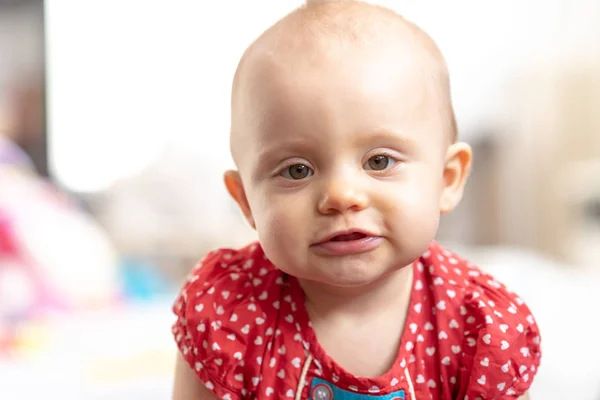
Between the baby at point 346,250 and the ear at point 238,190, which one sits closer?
the baby at point 346,250

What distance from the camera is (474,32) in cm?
297

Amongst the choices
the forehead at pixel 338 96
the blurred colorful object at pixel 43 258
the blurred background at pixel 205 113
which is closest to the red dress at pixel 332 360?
the forehead at pixel 338 96

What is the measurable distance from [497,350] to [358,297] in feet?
0.54

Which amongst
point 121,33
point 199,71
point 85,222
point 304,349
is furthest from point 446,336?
point 121,33

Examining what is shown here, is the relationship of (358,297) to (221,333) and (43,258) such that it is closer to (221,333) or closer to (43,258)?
(221,333)

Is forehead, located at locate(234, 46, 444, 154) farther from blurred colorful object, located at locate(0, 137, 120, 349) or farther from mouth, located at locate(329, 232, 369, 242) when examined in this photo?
blurred colorful object, located at locate(0, 137, 120, 349)

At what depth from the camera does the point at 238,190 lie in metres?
0.88

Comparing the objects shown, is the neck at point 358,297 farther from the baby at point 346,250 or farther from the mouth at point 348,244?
the mouth at point 348,244

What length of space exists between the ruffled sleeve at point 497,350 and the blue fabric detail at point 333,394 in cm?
8

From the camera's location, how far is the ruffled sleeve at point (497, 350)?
81cm

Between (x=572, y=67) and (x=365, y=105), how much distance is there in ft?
7.96

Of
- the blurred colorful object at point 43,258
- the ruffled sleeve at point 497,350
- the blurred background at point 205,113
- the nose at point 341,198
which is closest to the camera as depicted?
the nose at point 341,198

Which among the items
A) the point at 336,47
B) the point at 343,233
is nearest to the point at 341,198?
the point at 343,233

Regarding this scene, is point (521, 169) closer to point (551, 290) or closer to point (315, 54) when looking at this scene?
point (551, 290)
